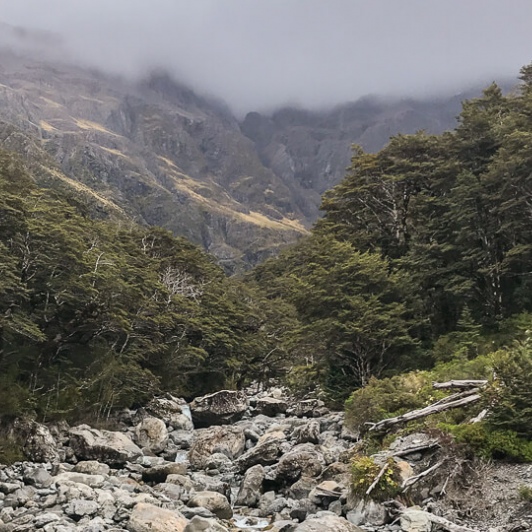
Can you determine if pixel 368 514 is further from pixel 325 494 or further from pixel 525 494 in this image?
pixel 525 494

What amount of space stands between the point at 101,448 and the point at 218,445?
4.74m

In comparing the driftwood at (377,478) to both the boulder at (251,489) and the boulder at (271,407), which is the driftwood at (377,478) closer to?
the boulder at (251,489)

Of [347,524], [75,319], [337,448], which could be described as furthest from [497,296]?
[75,319]

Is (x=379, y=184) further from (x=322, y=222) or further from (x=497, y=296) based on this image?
(x=497, y=296)

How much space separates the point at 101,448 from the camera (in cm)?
1953

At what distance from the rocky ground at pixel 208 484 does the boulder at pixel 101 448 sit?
4 cm

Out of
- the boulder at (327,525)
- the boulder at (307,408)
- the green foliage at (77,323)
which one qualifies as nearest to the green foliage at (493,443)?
the boulder at (327,525)

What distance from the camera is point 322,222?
35469 mm

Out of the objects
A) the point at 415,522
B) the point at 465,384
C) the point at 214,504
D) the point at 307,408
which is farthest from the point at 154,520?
the point at 307,408

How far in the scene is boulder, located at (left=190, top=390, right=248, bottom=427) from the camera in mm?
28891

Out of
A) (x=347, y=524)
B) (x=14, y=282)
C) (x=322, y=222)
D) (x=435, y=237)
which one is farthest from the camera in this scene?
(x=322, y=222)

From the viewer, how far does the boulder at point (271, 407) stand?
100 feet

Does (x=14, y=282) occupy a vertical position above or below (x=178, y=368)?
above

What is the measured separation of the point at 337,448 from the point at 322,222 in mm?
20247
